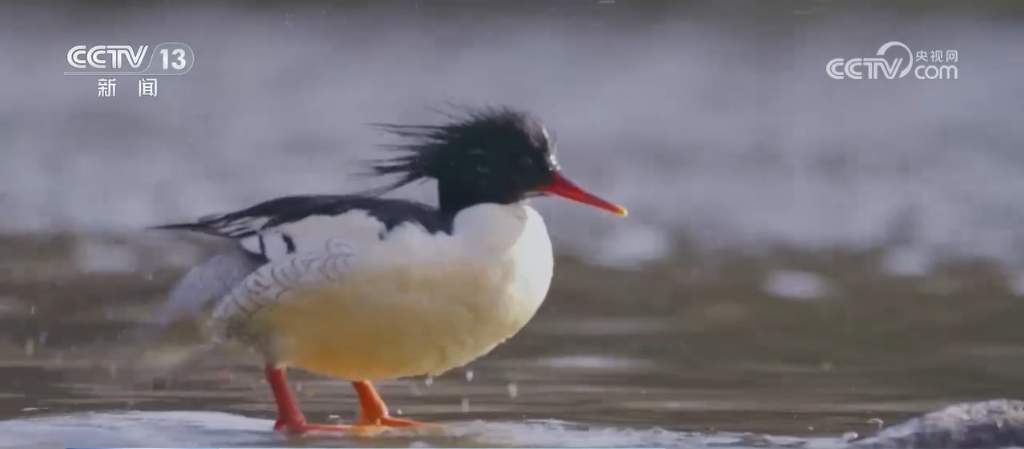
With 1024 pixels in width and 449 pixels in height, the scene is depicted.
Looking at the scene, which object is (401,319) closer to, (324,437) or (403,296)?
(403,296)

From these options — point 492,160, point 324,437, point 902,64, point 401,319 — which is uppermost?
point 902,64

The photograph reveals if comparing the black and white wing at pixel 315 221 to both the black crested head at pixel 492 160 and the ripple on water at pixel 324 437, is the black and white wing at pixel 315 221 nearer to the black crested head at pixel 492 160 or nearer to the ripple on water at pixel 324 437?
the black crested head at pixel 492 160

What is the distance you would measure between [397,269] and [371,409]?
1.43 ft

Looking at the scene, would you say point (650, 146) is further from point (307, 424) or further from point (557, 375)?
point (307, 424)

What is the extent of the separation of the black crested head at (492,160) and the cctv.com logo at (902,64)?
0.77 metres

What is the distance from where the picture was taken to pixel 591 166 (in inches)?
235

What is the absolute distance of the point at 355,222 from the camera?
5.35 meters

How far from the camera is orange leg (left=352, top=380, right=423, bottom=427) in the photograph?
219 inches

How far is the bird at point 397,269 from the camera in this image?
5297 millimetres

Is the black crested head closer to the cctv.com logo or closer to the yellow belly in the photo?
the yellow belly
